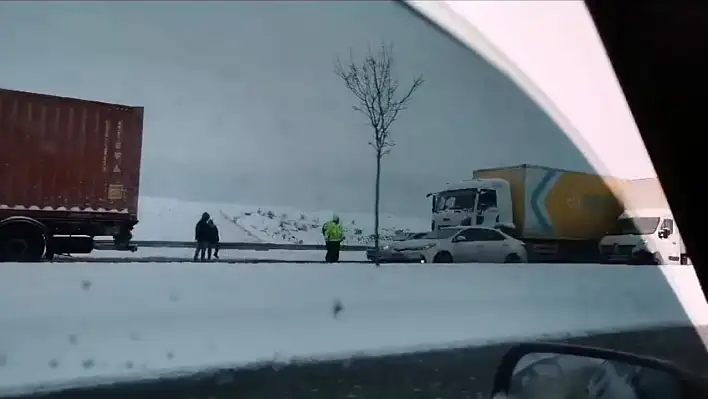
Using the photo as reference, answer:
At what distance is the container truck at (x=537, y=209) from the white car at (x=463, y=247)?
9 centimetres

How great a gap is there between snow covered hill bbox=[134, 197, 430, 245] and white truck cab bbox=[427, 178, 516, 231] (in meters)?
0.27

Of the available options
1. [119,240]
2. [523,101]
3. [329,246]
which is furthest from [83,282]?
[523,101]

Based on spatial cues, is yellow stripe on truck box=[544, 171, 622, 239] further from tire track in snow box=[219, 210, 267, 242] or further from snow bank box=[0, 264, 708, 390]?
tire track in snow box=[219, 210, 267, 242]

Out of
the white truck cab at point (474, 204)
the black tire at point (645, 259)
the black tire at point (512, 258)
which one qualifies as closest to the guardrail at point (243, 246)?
the white truck cab at point (474, 204)

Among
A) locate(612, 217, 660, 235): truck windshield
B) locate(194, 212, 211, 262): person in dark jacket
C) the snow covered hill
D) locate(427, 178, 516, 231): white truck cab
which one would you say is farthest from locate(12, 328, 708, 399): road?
locate(427, 178, 516, 231): white truck cab

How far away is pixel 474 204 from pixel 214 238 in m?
2.64

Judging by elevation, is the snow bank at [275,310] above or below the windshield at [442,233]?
below

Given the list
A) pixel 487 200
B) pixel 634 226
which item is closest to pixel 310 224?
pixel 487 200

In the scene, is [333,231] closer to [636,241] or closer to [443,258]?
[443,258]

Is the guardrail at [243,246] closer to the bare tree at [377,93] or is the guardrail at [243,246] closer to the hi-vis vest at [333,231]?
→ the hi-vis vest at [333,231]

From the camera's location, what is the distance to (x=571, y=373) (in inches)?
118

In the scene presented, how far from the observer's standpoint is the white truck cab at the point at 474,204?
24.6 feet

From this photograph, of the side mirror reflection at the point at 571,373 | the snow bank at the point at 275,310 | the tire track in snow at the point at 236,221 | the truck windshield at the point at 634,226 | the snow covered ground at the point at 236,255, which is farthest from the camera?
the tire track in snow at the point at 236,221

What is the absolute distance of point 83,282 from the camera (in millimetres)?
6172
